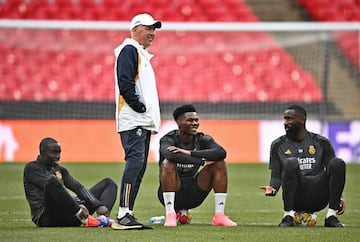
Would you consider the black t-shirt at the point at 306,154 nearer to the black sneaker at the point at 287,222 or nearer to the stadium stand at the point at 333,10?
the black sneaker at the point at 287,222

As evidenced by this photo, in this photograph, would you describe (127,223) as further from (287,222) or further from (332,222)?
(332,222)

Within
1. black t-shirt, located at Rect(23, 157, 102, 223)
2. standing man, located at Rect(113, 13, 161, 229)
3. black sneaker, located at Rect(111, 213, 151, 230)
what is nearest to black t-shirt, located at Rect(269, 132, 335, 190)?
standing man, located at Rect(113, 13, 161, 229)

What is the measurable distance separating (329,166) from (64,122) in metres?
10.9

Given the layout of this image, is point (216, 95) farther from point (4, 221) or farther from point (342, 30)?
point (4, 221)

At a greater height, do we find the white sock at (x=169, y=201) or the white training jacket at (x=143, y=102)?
the white training jacket at (x=143, y=102)

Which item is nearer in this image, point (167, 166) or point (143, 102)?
point (143, 102)

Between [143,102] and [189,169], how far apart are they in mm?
1070

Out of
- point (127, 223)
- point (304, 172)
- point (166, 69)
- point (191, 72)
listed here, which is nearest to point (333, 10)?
point (191, 72)

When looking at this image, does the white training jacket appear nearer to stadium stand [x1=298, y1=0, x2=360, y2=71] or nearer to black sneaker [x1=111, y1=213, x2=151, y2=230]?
black sneaker [x1=111, y1=213, x2=151, y2=230]

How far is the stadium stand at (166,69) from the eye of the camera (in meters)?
20.9

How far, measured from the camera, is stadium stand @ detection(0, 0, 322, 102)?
824 inches

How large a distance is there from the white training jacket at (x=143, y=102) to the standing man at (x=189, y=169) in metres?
0.50

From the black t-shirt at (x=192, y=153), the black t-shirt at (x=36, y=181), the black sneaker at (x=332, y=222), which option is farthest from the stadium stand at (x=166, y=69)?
the black sneaker at (x=332, y=222)

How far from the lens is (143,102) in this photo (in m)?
8.30
